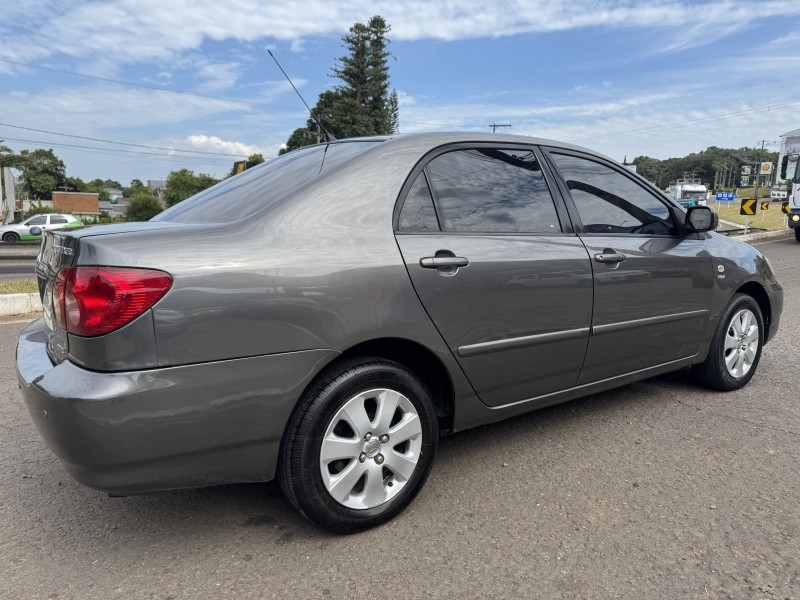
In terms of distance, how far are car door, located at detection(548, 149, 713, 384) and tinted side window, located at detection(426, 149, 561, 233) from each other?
20cm

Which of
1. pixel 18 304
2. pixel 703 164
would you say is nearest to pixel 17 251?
pixel 18 304

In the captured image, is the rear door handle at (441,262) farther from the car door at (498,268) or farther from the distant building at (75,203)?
the distant building at (75,203)

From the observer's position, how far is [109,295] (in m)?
1.82

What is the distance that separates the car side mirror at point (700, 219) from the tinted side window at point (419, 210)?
73.1 inches

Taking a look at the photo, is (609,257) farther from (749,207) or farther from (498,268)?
(749,207)

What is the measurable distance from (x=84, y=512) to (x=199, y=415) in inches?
40.0

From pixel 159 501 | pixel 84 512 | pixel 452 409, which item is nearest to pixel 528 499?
pixel 452 409

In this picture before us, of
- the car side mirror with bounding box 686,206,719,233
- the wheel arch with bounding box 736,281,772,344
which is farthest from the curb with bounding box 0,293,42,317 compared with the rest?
the wheel arch with bounding box 736,281,772,344

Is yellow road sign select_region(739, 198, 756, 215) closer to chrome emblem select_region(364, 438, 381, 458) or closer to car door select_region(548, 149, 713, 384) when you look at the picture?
car door select_region(548, 149, 713, 384)

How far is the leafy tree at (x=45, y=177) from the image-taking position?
78875mm

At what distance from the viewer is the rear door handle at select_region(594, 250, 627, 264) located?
294 cm

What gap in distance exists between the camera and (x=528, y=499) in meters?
2.55

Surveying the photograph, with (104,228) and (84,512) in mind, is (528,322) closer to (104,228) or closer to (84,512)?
(104,228)

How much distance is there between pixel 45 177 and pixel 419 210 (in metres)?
97.1
